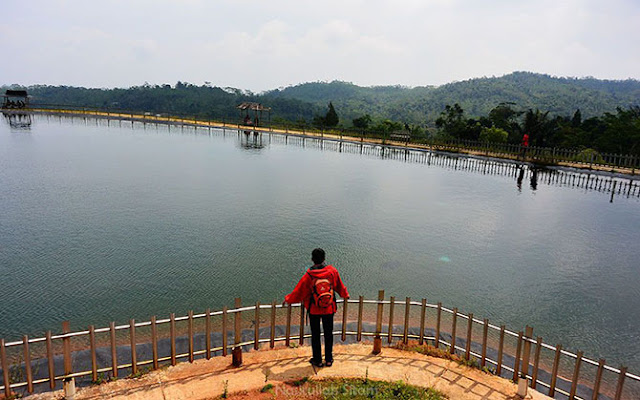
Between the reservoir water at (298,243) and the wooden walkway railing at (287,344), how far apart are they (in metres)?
0.73

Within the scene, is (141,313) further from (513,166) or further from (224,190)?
(513,166)

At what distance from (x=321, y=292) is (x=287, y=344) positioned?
158cm

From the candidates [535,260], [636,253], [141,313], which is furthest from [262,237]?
[636,253]

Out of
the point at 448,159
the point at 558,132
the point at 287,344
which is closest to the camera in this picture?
the point at 287,344

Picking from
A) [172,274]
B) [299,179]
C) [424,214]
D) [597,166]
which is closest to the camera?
[172,274]

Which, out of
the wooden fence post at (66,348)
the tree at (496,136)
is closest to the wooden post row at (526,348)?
the wooden fence post at (66,348)

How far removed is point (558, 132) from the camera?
40562mm

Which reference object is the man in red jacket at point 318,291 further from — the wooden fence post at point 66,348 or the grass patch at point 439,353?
the wooden fence post at point 66,348

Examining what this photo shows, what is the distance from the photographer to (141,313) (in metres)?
8.48

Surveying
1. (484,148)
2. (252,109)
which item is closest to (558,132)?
(484,148)

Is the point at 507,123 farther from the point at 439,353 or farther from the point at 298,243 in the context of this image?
the point at 439,353

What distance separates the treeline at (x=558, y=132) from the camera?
34875 millimetres

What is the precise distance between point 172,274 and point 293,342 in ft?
15.4

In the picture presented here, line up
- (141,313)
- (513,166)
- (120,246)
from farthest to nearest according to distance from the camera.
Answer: (513,166) < (120,246) < (141,313)
